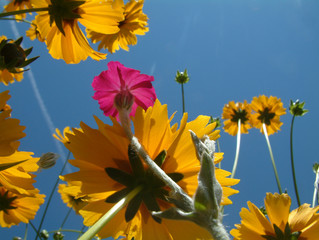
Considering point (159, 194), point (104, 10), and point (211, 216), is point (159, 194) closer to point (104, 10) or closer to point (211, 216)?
point (211, 216)

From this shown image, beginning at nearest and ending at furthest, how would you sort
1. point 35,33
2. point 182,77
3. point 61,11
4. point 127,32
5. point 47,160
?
point 61,11 < point 47,160 < point 127,32 < point 35,33 < point 182,77

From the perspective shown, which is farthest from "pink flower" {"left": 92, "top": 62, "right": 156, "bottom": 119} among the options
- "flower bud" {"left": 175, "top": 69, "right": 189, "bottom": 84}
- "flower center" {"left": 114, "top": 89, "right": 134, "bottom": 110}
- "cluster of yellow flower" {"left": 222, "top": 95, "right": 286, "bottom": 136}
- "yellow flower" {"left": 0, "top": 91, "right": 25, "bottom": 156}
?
"cluster of yellow flower" {"left": 222, "top": 95, "right": 286, "bottom": 136}

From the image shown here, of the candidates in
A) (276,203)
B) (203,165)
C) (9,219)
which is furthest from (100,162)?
(9,219)

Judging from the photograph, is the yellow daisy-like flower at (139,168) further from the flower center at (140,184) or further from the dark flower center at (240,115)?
the dark flower center at (240,115)

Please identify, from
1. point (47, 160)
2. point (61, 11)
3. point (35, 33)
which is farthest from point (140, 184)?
point (35, 33)

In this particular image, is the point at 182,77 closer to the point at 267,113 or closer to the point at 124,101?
the point at 267,113

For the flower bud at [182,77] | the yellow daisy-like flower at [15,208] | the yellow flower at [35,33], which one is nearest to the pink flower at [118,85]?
the yellow flower at [35,33]
